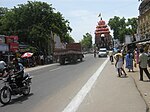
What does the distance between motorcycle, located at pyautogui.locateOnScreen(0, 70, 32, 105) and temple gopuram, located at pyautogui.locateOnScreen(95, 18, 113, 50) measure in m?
86.3

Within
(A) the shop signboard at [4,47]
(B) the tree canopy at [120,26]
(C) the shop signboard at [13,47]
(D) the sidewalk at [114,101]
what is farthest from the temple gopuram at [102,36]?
(D) the sidewalk at [114,101]

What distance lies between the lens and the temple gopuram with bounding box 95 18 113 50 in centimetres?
10350

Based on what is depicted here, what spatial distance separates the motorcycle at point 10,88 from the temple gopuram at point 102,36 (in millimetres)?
86335

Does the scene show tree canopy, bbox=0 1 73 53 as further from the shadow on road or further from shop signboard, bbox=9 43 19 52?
the shadow on road

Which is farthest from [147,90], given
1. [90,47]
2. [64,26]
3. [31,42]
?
[90,47]

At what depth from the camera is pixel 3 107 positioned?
452 inches

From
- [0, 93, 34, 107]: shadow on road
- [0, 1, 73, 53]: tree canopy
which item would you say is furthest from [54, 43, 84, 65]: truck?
[0, 93, 34, 107]: shadow on road

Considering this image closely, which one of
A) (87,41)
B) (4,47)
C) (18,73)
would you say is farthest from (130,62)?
(87,41)

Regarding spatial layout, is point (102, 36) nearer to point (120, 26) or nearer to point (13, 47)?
point (120, 26)

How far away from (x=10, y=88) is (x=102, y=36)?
9709cm

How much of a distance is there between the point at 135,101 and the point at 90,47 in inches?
6147

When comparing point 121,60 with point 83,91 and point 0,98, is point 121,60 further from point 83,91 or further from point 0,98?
point 0,98

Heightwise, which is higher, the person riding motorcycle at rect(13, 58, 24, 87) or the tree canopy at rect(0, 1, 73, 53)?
the tree canopy at rect(0, 1, 73, 53)

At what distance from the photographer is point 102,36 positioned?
357ft
